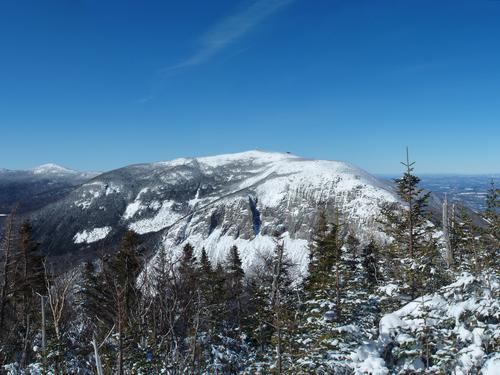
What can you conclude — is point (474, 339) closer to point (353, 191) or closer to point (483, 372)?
point (483, 372)

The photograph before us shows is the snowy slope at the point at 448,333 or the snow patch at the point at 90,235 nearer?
the snowy slope at the point at 448,333

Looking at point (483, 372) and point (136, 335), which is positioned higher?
point (483, 372)

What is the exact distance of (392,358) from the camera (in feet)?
27.3

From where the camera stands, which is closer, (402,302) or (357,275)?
(402,302)

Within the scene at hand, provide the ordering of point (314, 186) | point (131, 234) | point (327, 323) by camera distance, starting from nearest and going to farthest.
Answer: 1. point (327, 323)
2. point (131, 234)
3. point (314, 186)

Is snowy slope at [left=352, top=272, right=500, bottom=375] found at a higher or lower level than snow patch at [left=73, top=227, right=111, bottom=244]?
higher

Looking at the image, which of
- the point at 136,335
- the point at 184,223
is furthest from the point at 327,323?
the point at 184,223

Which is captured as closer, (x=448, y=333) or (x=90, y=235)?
(x=448, y=333)

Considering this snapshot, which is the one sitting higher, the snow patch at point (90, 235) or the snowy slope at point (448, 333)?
the snowy slope at point (448, 333)

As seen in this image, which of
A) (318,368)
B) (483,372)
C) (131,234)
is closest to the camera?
(483,372)

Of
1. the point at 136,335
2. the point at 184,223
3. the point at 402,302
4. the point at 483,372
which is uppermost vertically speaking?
the point at 483,372

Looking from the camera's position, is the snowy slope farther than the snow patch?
No

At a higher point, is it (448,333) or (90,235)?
(448,333)

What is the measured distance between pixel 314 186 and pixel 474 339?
11673cm
